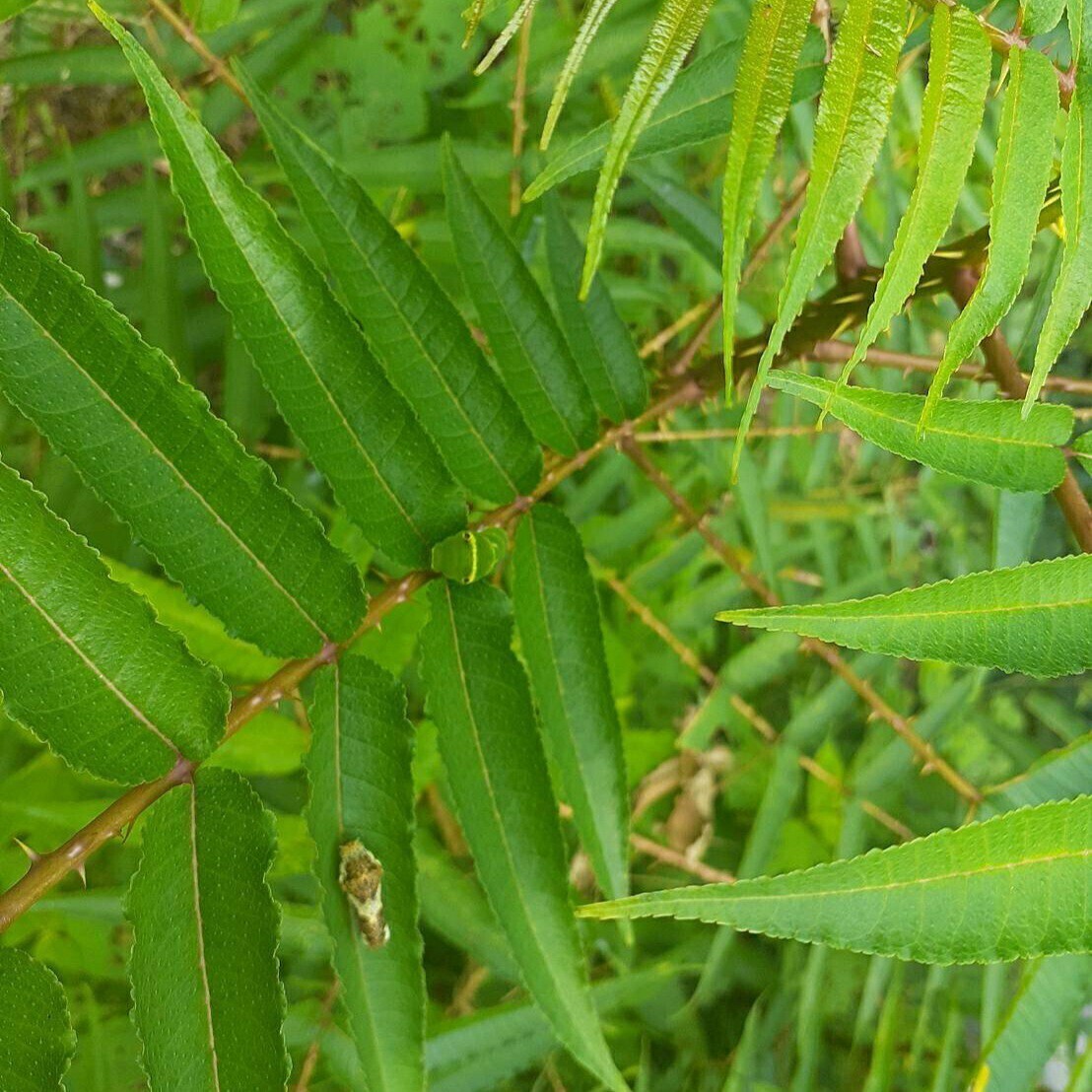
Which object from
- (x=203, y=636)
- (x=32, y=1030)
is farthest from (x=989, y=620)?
(x=203, y=636)

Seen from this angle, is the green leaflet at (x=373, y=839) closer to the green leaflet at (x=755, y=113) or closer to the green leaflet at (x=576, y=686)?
the green leaflet at (x=576, y=686)

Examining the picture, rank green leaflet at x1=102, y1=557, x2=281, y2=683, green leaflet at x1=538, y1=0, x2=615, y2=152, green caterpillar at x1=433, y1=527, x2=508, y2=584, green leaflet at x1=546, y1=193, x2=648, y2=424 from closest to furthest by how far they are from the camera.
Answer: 1. green leaflet at x1=538, y1=0, x2=615, y2=152
2. green caterpillar at x1=433, y1=527, x2=508, y2=584
3. green leaflet at x1=546, y1=193, x2=648, y2=424
4. green leaflet at x1=102, y1=557, x2=281, y2=683

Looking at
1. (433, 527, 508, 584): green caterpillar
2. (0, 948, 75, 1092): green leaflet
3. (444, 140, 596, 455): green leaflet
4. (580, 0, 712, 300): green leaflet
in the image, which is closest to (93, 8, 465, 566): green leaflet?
(433, 527, 508, 584): green caterpillar

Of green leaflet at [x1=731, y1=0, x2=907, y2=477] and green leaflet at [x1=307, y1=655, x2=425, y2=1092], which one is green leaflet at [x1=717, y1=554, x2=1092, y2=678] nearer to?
green leaflet at [x1=731, y1=0, x2=907, y2=477]

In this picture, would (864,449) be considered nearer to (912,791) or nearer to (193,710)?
(912,791)

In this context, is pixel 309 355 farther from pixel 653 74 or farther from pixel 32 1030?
pixel 32 1030
